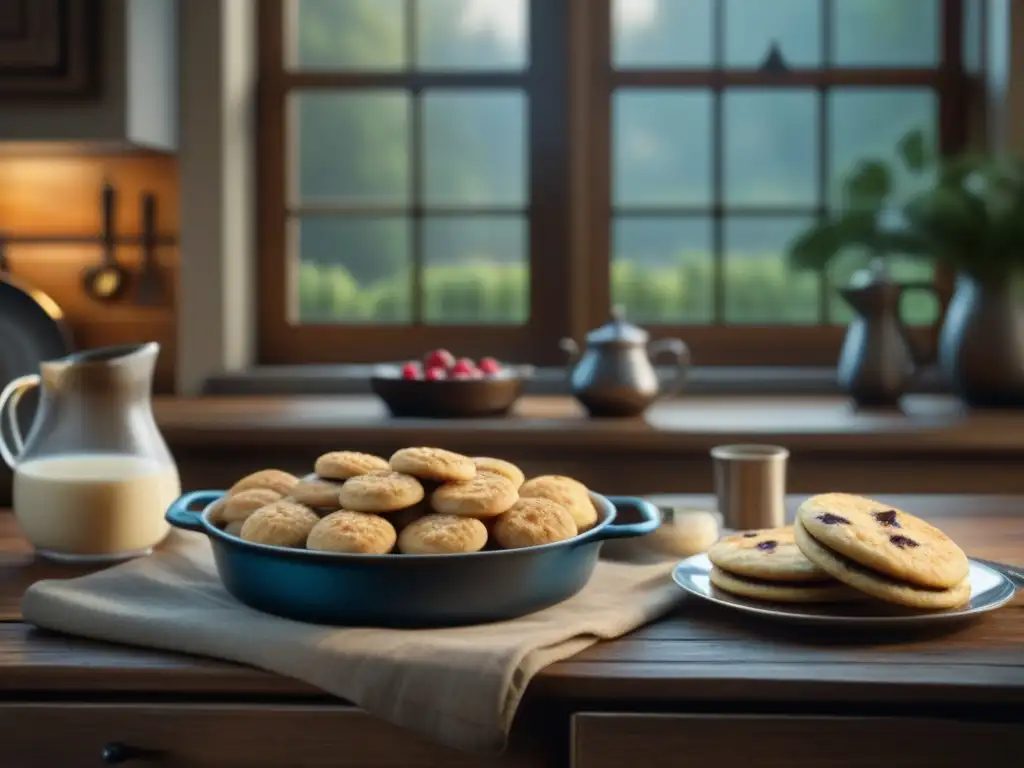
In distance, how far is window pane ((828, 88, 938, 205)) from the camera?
3121mm

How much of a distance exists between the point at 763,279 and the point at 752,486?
183 cm

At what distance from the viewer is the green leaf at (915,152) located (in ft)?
9.72

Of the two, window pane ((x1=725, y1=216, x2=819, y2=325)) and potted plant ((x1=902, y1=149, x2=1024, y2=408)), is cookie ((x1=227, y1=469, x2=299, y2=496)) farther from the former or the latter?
window pane ((x1=725, y1=216, x2=819, y2=325))

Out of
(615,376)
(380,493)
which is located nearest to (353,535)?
(380,493)

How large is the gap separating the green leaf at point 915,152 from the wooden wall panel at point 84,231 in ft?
5.56

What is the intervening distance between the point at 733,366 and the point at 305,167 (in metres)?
1.17

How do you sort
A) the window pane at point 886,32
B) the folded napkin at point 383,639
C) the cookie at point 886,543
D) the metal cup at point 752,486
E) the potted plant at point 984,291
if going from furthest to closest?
the window pane at point 886,32, the potted plant at point 984,291, the metal cup at point 752,486, the cookie at point 886,543, the folded napkin at point 383,639

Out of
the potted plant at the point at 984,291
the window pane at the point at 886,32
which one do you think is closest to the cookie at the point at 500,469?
the potted plant at the point at 984,291

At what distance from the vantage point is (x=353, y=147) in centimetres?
318

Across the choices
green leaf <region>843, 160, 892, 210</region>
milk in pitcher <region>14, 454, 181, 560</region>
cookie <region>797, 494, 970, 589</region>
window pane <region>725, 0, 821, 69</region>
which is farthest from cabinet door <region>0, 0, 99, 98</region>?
cookie <region>797, 494, 970, 589</region>

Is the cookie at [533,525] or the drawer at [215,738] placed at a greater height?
the cookie at [533,525]

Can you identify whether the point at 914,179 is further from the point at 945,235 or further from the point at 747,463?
the point at 747,463

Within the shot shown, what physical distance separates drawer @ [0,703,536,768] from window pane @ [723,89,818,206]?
242 centimetres

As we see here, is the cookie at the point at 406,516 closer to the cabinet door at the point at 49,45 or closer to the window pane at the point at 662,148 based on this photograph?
the cabinet door at the point at 49,45
